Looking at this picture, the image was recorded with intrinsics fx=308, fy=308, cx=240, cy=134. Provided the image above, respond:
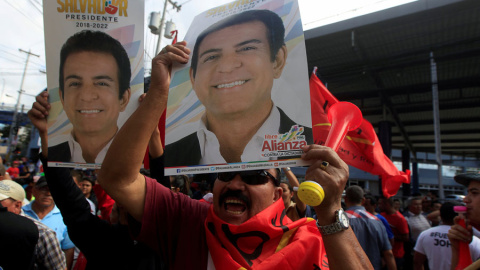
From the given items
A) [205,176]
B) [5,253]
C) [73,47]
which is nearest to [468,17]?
[205,176]

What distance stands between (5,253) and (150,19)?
9.60m

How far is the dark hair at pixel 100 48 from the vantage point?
1.71 meters

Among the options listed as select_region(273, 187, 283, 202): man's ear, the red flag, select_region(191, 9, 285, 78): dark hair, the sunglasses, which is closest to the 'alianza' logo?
select_region(191, 9, 285, 78): dark hair

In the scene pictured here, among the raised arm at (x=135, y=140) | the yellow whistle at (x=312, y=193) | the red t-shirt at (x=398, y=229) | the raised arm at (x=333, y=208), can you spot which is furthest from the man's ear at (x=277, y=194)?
the red t-shirt at (x=398, y=229)

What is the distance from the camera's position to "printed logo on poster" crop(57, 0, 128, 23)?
171cm

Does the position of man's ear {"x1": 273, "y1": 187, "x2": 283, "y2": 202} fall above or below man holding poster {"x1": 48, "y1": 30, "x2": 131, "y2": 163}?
below

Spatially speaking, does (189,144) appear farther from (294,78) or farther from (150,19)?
(150,19)

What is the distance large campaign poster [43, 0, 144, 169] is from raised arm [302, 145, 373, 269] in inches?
41.6

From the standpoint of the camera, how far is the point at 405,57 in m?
9.98

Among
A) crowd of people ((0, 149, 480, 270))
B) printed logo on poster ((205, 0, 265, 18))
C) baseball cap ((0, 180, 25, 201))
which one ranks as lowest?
crowd of people ((0, 149, 480, 270))

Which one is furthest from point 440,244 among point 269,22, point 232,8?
point 232,8

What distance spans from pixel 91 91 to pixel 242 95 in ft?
2.85

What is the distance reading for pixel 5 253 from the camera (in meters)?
2.43

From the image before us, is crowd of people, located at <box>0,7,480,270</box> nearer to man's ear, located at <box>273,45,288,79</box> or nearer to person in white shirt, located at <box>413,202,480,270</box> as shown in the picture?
man's ear, located at <box>273,45,288,79</box>
